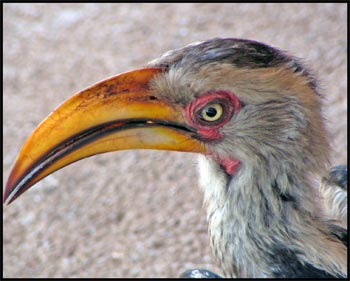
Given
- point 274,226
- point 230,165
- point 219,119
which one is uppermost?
point 219,119

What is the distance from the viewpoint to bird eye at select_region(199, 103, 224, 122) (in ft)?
7.70

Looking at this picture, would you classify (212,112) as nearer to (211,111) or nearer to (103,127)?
(211,111)

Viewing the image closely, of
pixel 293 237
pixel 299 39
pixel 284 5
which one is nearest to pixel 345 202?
pixel 293 237

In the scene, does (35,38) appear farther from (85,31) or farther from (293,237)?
(293,237)

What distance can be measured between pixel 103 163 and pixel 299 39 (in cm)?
171

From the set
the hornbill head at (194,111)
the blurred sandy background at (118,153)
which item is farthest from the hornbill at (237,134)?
the blurred sandy background at (118,153)

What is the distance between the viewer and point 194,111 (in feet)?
7.68

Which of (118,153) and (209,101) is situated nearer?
(209,101)

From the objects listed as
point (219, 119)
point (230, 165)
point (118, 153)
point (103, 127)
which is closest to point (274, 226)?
point (230, 165)

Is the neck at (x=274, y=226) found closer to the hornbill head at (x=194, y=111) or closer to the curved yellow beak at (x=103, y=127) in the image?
the hornbill head at (x=194, y=111)

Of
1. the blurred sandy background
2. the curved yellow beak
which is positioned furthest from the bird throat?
the blurred sandy background

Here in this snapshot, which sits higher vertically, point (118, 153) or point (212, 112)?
point (118, 153)

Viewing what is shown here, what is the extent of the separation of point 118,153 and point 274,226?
220cm

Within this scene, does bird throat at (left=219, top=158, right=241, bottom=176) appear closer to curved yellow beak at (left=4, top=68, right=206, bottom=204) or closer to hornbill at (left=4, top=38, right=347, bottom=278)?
hornbill at (left=4, top=38, right=347, bottom=278)
